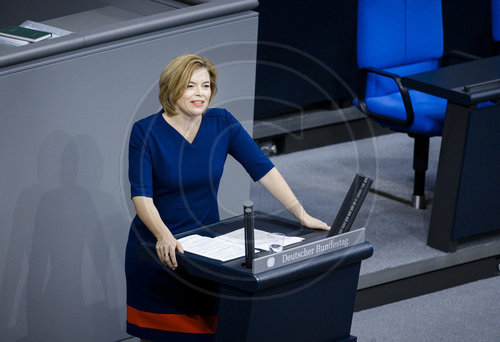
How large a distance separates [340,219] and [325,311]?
0.94ft

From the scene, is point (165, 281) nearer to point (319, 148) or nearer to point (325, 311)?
point (325, 311)

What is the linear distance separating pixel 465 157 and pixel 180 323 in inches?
75.6

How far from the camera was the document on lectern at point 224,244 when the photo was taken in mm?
2625

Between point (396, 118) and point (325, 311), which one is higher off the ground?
point (396, 118)

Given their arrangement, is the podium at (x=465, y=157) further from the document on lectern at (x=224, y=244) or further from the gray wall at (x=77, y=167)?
the document on lectern at (x=224, y=244)

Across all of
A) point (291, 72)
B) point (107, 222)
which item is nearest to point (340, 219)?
point (107, 222)

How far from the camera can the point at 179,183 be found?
2873 millimetres

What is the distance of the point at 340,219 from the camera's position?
8.69 ft

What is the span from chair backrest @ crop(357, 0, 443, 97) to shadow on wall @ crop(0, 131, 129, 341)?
1935mm

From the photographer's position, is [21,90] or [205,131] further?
[21,90]

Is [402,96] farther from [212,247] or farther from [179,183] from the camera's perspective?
[212,247]

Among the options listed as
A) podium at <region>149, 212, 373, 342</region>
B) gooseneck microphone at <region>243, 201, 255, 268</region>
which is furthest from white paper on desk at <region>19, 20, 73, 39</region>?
gooseneck microphone at <region>243, 201, 255, 268</region>

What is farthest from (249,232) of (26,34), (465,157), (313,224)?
(465,157)

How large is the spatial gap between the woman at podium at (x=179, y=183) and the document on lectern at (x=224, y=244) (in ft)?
0.24
